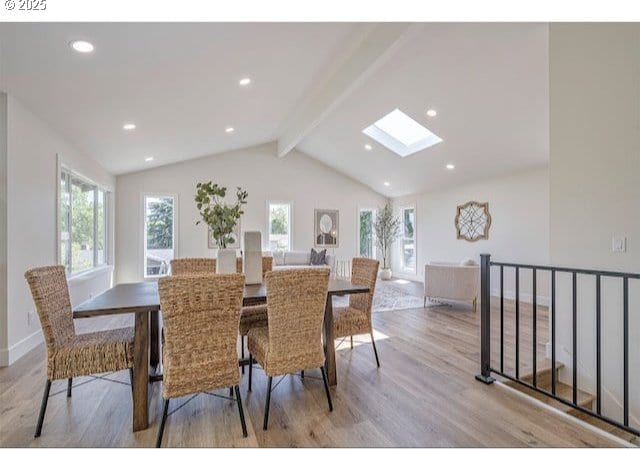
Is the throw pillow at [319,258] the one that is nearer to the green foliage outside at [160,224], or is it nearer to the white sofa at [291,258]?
the white sofa at [291,258]

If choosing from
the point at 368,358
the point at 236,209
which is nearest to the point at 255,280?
the point at 236,209

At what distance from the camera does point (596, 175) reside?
2.68 metres

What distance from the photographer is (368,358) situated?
127 inches

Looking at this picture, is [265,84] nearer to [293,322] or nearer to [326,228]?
[293,322]

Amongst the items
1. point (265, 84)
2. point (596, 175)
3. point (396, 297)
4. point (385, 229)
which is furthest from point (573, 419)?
point (385, 229)

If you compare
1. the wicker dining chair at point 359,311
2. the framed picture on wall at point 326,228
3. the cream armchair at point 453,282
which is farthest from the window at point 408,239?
the wicker dining chair at point 359,311

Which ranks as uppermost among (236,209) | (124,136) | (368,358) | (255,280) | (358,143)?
(358,143)

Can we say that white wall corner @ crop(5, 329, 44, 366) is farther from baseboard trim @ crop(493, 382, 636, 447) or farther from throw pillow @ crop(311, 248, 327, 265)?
throw pillow @ crop(311, 248, 327, 265)

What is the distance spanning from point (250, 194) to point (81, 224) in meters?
3.56

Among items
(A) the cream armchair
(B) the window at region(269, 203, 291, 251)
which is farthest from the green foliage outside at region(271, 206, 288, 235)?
(A) the cream armchair

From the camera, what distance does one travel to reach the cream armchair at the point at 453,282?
5.25 m

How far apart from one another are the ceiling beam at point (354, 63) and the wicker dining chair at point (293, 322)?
7.73 ft
